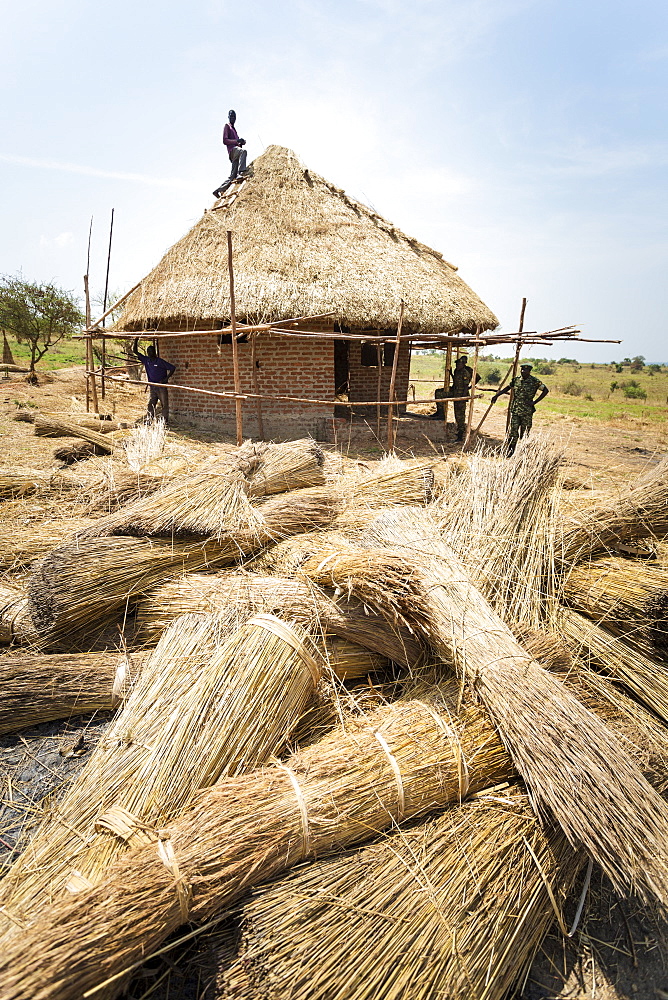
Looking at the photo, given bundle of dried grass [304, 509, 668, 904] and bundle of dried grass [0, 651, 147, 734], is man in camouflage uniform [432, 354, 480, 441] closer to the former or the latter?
bundle of dried grass [304, 509, 668, 904]

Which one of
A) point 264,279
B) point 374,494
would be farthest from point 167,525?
point 264,279

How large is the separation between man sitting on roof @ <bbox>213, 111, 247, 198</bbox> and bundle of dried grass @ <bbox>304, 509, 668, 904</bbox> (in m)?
10.7

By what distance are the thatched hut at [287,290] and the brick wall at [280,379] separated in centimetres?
2

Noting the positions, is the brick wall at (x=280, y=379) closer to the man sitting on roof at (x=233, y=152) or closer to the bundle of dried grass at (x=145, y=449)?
the bundle of dried grass at (x=145, y=449)

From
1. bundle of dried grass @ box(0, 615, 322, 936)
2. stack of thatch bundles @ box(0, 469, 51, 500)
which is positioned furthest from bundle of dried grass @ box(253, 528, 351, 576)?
stack of thatch bundles @ box(0, 469, 51, 500)

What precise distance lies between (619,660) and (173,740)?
2.29 metres

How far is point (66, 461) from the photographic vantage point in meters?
6.53

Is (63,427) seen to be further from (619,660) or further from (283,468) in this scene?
(619,660)

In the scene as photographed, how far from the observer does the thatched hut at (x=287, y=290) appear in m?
8.59

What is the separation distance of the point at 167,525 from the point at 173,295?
7.09 meters

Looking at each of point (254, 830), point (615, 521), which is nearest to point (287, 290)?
point (615, 521)

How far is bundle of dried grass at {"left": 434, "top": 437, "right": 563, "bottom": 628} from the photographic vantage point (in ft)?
9.71

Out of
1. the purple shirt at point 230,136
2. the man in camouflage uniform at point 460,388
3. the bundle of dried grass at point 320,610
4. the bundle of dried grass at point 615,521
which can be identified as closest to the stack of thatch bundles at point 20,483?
the bundle of dried grass at point 320,610

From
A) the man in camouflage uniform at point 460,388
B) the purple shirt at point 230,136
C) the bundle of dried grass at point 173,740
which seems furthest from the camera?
the purple shirt at point 230,136
